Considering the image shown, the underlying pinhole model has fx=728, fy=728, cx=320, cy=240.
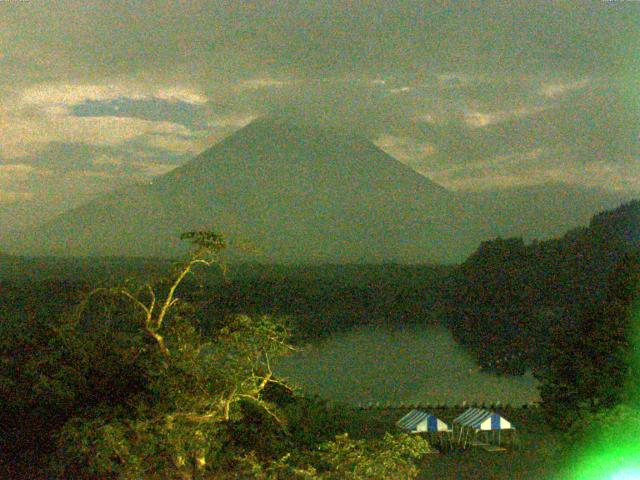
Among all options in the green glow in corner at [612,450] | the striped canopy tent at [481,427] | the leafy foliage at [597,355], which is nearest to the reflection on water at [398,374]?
the striped canopy tent at [481,427]

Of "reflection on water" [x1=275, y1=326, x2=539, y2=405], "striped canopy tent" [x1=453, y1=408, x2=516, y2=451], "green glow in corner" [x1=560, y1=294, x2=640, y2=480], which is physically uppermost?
"green glow in corner" [x1=560, y1=294, x2=640, y2=480]

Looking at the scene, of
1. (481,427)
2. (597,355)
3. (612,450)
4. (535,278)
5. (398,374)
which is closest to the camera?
(612,450)

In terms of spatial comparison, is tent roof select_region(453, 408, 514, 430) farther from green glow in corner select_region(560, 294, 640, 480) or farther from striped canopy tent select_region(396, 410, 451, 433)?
green glow in corner select_region(560, 294, 640, 480)

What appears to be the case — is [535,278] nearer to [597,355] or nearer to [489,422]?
[489,422]

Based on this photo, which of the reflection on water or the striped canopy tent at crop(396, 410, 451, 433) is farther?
the reflection on water

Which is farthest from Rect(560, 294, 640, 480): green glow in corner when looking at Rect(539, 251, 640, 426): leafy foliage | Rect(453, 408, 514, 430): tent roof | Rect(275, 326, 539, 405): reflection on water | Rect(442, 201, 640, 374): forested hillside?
Rect(442, 201, 640, 374): forested hillside

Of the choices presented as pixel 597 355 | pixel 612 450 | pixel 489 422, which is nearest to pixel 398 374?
pixel 489 422

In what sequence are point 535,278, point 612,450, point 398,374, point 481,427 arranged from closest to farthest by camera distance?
point 612,450
point 481,427
point 398,374
point 535,278

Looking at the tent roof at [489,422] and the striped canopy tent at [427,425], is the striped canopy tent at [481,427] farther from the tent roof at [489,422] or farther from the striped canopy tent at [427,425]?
the striped canopy tent at [427,425]
